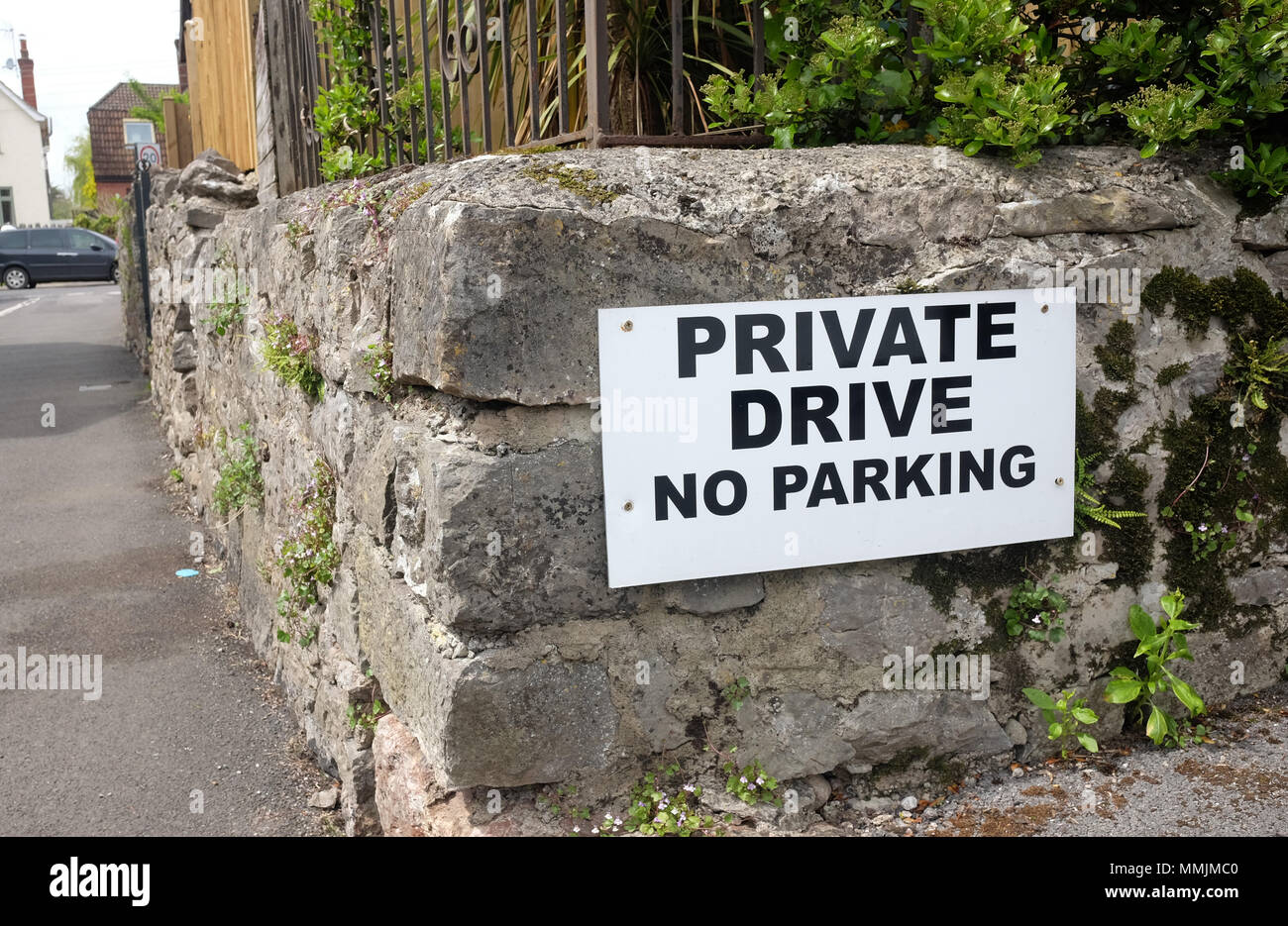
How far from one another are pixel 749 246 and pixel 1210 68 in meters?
1.19

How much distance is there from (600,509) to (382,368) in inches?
26.6

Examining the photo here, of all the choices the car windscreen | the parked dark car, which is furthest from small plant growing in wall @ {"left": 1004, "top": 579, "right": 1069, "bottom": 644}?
the car windscreen

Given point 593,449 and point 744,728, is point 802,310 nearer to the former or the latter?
point 593,449

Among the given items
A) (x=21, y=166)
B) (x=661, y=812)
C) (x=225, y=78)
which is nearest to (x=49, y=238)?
(x=21, y=166)

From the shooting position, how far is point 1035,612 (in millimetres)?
2549

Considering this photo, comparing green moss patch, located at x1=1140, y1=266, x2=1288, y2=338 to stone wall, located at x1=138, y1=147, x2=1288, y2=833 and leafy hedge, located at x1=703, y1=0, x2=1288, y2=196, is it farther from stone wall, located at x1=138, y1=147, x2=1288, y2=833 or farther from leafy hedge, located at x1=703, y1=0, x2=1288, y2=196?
leafy hedge, located at x1=703, y1=0, x2=1288, y2=196

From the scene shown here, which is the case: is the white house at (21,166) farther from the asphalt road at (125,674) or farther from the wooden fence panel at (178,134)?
the asphalt road at (125,674)

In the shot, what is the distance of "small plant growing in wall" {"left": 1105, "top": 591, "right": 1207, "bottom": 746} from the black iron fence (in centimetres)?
147

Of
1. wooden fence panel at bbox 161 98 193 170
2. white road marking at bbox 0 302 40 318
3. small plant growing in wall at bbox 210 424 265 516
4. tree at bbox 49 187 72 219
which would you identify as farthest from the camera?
tree at bbox 49 187 72 219

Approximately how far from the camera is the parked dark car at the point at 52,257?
25.0 meters

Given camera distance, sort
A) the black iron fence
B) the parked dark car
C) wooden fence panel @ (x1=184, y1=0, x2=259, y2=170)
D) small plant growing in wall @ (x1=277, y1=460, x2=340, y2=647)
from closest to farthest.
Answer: the black iron fence → small plant growing in wall @ (x1=277, y1=460, x2=340, y2=647) → wooden fence panel @ (x1=184, y1=0, x2=259, y2=170) → the parked dark car

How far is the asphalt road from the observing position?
3.28 m

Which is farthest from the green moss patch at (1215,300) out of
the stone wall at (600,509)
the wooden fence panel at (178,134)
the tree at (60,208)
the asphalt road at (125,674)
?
the tree at (60,208)

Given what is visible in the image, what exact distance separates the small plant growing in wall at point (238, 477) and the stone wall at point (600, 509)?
1671 mm
